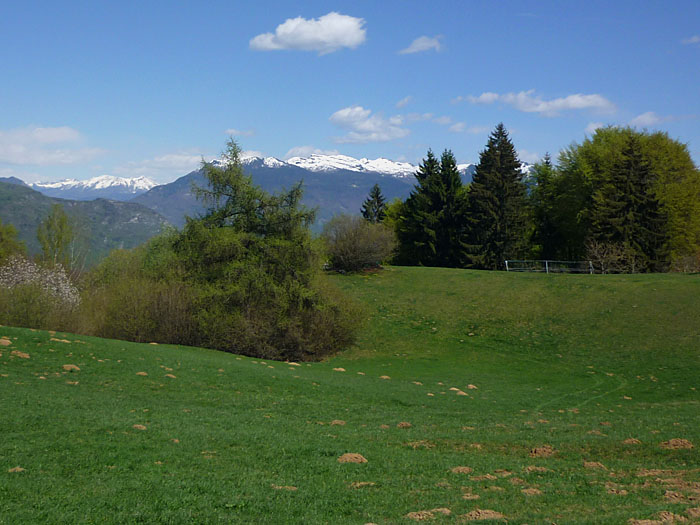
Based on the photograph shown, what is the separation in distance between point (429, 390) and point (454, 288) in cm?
2340

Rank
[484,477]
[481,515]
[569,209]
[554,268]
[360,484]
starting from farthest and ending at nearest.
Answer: [569,209] < [554,268] < [484,477] < [360,484] < [481,515]

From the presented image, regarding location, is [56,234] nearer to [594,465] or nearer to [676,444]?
[594,465]

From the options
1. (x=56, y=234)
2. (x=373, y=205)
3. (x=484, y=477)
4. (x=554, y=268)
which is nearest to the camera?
(x=484, y=477)

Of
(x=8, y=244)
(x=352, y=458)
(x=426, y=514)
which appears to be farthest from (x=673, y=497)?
(x=8, y=244)

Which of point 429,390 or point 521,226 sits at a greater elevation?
point 521,226

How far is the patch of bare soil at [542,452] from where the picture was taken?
11594mm

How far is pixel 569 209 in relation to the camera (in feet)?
225

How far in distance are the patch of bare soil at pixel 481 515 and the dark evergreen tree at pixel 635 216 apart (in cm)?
5698

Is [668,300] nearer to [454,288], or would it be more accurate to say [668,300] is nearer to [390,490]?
[454,288]

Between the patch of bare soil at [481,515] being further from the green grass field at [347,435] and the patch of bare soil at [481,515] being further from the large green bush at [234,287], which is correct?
the large green bush at [234,287]

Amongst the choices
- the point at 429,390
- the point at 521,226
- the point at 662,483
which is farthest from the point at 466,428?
the point at 521,226

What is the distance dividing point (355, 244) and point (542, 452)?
128 feet

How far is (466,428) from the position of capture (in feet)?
48.2

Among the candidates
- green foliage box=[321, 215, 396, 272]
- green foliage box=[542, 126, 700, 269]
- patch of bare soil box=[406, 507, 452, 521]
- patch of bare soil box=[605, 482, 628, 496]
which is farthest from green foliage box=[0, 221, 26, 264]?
patch of bare soil box=[605, 482, 628, 496]
